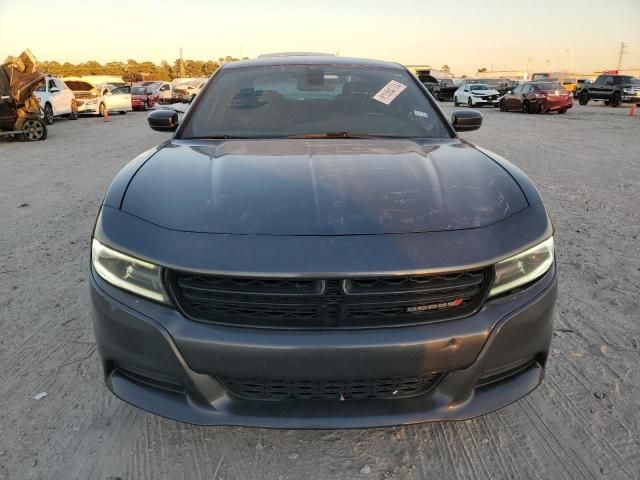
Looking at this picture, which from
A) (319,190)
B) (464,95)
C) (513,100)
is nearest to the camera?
(319,190)

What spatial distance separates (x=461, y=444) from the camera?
6.78ft

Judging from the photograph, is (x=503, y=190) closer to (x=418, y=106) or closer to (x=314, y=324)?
(x=314, y=324)

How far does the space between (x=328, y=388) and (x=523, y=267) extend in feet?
2.70

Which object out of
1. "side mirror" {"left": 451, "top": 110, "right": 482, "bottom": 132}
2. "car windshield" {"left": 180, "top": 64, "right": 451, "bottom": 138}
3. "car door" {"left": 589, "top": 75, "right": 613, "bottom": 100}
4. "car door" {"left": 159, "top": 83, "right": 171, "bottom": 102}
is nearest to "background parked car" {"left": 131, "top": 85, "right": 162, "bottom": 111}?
"car door" {"left": 159, "top": 83, "right": 171, "bottom": 102}

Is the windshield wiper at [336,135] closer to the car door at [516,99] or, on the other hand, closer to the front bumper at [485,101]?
the car door at [516,99]

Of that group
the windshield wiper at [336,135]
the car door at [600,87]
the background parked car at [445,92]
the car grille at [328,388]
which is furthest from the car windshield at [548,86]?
Result: the car grille at [328,388]

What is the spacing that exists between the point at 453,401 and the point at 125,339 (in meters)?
1.16

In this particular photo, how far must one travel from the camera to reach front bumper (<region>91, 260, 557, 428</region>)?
63.8 inches

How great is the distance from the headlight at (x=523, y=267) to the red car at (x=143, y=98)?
2807cm

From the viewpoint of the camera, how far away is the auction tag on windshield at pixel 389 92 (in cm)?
313

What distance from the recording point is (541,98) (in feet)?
72.7

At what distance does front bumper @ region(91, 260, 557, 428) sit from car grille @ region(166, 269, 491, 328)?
0.13ft

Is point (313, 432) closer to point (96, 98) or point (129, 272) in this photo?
point (129, 272)

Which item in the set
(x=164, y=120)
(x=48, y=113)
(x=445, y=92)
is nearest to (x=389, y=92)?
(x=164, y=120)
